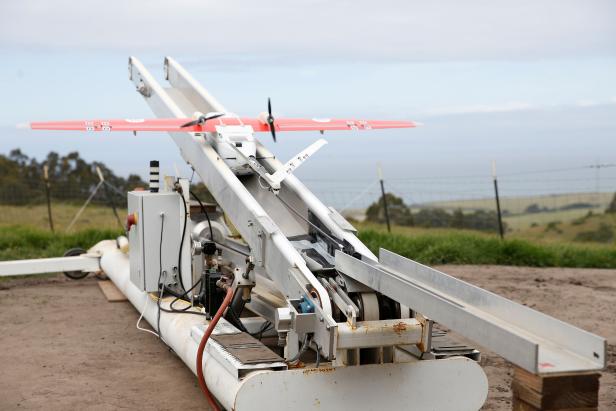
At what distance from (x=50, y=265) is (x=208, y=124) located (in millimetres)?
3730

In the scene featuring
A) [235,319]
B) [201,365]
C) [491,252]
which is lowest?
[491,252]

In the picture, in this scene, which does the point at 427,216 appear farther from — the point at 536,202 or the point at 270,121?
the point at 270,121

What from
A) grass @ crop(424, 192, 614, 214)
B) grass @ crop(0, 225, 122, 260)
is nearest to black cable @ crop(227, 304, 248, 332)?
grass @ crop(0, 225, 122, 260)

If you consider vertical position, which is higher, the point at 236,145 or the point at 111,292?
the point at 236,145

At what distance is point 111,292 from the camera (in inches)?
380

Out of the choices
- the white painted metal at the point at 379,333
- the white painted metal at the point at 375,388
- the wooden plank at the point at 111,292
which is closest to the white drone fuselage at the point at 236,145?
the white painted metal at the point at 379,333

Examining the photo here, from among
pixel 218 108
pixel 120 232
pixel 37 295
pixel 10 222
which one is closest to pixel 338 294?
pixel 218 108

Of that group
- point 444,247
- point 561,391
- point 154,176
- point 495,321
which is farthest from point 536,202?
point 561,391

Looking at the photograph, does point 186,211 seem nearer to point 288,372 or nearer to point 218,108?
point 218,108

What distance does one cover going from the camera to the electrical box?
7566 millimetres

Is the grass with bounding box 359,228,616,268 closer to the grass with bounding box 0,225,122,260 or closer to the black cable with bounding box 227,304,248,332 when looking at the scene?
the grass with bounding box 0,225,122,260

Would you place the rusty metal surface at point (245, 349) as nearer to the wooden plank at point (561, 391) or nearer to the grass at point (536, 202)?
the wooden plank at point (561, 391)

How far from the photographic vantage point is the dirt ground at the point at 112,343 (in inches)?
241

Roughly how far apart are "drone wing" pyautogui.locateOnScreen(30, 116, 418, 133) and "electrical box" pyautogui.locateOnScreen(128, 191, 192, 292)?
795 mm
